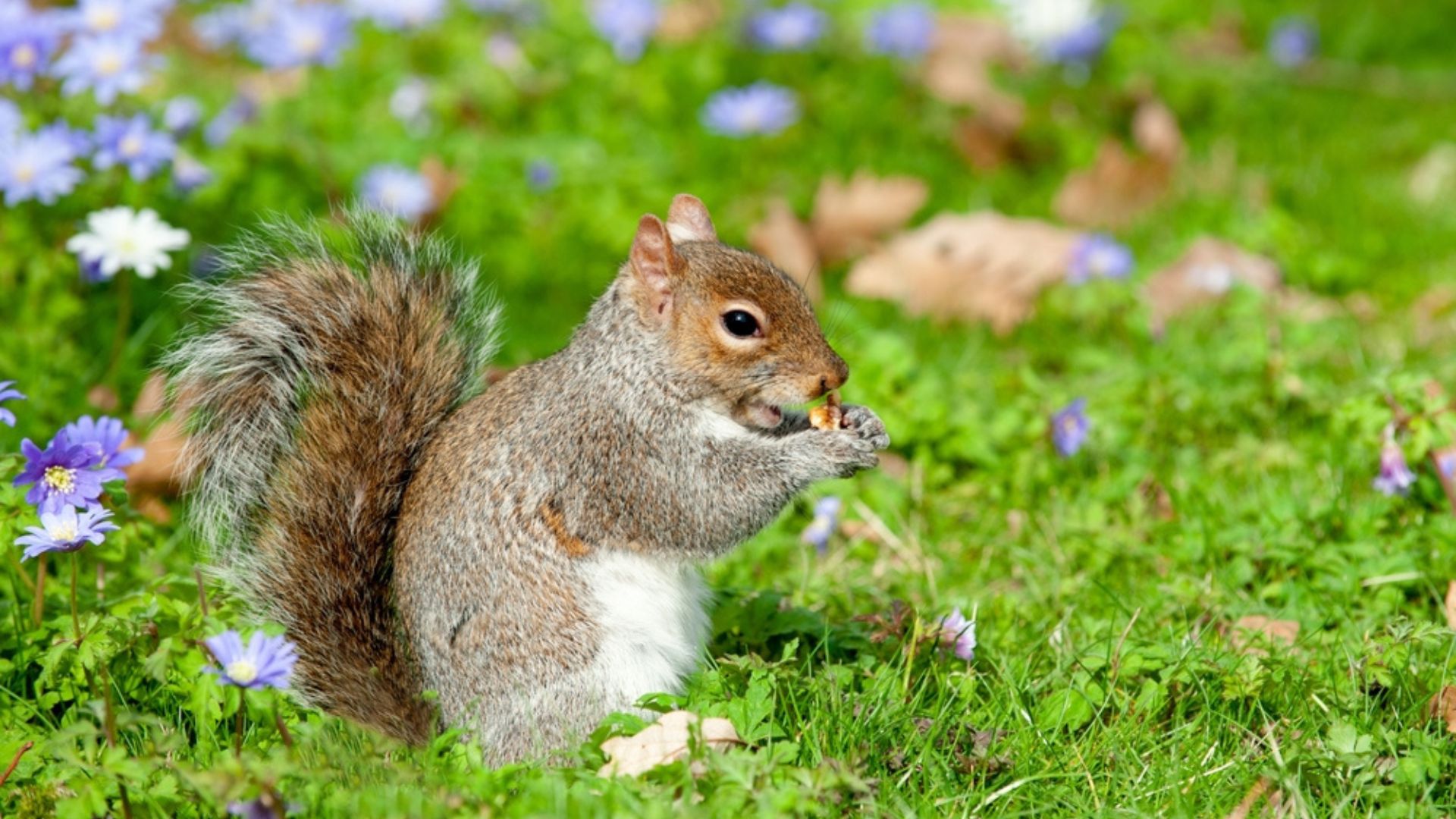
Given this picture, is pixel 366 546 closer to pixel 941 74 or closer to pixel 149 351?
pixel 149 351

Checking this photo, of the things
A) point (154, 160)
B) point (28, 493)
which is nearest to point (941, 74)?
point (154, 160)

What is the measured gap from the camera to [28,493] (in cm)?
238

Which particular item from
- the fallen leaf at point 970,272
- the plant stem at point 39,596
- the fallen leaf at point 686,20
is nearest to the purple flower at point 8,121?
the plant stem at point 39,596

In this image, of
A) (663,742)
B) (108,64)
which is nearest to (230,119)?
(108,64)

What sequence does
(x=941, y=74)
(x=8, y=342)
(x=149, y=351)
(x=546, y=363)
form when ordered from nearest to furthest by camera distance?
(x=546, y=363), (x=8, y=342), (x=149, y=351), (x=941, y=74)

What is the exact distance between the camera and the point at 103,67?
357cm

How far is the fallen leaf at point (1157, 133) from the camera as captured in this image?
5289 mm

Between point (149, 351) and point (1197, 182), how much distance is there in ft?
11.0

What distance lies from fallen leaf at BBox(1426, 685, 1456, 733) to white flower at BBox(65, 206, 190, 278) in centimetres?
240

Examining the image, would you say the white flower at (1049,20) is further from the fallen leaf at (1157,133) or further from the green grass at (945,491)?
the fallen leaf at (1157,133)

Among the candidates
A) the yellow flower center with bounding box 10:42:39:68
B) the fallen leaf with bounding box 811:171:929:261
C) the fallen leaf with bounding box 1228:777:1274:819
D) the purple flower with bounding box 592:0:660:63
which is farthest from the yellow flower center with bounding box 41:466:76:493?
the purple flower with bounding box 592:0:660:63

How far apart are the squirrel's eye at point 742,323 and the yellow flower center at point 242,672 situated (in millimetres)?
920

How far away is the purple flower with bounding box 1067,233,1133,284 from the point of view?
4.25 meters

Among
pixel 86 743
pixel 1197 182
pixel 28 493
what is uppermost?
pixel 28 493
